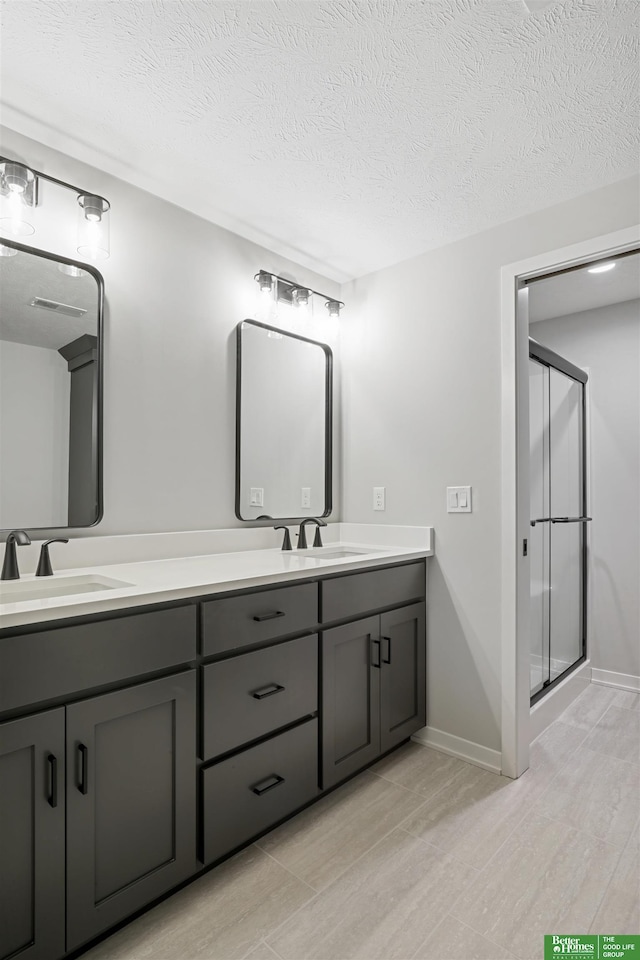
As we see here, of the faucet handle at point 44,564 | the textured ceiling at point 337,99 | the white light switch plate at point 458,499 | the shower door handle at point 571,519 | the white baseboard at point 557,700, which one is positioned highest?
the textured ceiling at point 337,99

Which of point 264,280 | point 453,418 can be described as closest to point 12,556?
point 264,280

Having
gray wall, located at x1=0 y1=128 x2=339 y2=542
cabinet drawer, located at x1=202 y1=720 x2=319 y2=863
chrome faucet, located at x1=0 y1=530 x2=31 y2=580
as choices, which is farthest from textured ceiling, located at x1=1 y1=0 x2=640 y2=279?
cabinet drawer, located at x1=202 y1=720 x2=319 y2=863

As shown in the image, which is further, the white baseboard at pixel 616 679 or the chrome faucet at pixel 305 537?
the white baseboard at pixel 616 679

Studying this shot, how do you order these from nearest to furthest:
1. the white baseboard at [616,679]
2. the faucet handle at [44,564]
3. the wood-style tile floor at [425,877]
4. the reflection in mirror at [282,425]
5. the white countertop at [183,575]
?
the white countertop at [183,575], the wood-style tile floor at [425,877], the faucet handle at [44,564], the reflection in mirror at [282,425], the white baseboard at [616,679]

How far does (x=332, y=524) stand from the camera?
276 centimetres

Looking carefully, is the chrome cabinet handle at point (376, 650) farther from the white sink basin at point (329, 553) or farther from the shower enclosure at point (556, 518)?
the shower enclosure at point (556, 518)

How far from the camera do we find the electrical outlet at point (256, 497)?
2.36 m

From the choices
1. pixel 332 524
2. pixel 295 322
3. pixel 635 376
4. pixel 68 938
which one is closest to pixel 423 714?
pixel 332 524

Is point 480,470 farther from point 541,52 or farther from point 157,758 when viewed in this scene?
point 157,758

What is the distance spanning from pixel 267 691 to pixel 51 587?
73 cm

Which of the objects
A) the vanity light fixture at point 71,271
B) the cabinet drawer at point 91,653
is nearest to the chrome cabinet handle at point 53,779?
the cabinet drawer at point 91,653

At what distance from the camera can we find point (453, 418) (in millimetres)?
2365

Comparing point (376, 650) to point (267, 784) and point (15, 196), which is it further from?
point (15, 196)

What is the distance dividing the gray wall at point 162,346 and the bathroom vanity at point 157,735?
0.34 meters
